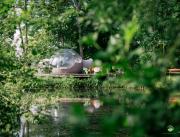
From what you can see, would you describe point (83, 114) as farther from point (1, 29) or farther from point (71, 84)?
point (71, 84)

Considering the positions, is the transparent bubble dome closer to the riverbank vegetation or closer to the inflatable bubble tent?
the inflatable bubble tent

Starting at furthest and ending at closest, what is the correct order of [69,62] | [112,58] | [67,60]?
1. [67,60]
2. [69,62]
3. [112,58]

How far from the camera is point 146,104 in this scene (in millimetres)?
1865

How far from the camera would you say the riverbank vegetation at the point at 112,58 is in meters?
1.80

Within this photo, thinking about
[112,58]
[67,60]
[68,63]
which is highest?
[67,60]

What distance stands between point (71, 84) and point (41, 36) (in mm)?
18244

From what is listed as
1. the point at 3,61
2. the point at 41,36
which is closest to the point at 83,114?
the point at 3,61

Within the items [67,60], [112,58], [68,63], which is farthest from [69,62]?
[112,58]

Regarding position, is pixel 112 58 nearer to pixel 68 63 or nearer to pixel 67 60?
pixel 68 63

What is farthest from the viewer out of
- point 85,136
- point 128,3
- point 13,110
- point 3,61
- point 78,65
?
point 78,65

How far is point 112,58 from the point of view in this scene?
2.04m

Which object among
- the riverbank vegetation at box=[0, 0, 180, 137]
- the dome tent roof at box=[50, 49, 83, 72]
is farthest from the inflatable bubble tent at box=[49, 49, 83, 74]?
the riverbank vegetation at box=[0, 0, 180, 137]

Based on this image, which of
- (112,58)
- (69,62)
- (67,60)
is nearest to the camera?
(112,58)

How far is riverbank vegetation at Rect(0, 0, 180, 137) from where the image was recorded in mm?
1802
